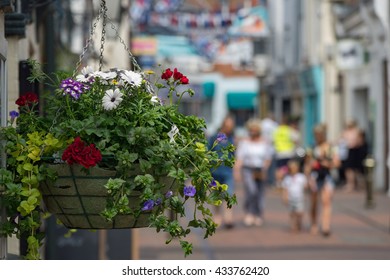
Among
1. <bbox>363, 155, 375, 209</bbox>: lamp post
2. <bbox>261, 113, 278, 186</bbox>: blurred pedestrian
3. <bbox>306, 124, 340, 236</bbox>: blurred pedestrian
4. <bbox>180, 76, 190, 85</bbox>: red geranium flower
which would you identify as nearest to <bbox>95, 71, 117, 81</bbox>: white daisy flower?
<bbox>180, 76, 190, 85</bbox>: red geranium flower

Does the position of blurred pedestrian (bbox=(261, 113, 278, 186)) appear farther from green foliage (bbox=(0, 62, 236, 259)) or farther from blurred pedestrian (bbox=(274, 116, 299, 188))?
green foliage (bbox=(0, 62, 236, 259))

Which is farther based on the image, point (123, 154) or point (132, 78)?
point (132, 78)

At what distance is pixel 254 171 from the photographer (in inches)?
643

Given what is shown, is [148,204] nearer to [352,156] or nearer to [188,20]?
[352,156]

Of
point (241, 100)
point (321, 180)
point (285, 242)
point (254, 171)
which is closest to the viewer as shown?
point (285, 242)

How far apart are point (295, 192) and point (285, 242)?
1903 millimetres

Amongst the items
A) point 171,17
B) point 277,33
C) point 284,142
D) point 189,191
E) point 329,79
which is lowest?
point 189,191

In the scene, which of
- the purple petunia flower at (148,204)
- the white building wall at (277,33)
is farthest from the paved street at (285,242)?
the white building wall at (277,33)

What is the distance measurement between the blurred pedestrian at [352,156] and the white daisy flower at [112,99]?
21.9 meters

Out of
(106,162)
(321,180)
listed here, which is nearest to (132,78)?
(106,162)

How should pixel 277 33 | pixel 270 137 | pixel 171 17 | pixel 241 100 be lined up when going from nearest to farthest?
pixel 270 137
pixel 171 17
pixel 277 33
pixel 241 100

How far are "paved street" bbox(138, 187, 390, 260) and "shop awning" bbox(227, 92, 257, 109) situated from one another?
3538 centimetres

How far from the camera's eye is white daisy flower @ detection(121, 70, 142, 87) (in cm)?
386

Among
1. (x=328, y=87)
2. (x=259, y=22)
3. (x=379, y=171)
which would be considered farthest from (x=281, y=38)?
(x=379, y=171)
